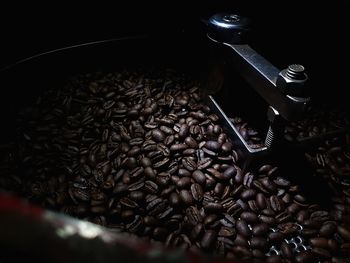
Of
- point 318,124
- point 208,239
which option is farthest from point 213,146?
point 318,124

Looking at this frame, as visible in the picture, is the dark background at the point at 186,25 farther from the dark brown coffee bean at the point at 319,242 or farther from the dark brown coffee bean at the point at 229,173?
the dark brown coffee bean at the point at 319,242

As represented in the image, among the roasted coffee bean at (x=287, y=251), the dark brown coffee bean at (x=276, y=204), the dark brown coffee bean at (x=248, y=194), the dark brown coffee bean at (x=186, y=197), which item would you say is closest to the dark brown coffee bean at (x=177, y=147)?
the dark brown coffee bean at (x=186, y=197)

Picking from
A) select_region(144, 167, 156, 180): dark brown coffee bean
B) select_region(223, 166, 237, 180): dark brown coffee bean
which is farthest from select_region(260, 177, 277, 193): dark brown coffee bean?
select_region(144, 167, 156, 180): dark brown coffee bean

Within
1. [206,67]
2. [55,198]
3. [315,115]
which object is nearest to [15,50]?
[55,198]

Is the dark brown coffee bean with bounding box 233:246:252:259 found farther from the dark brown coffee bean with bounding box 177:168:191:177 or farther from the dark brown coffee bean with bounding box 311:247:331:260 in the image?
the dark brown coffee bean with bounding box 177:168:191:177

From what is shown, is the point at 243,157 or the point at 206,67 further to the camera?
the point at 206,67

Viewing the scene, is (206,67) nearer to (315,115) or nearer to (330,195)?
(315,115)
